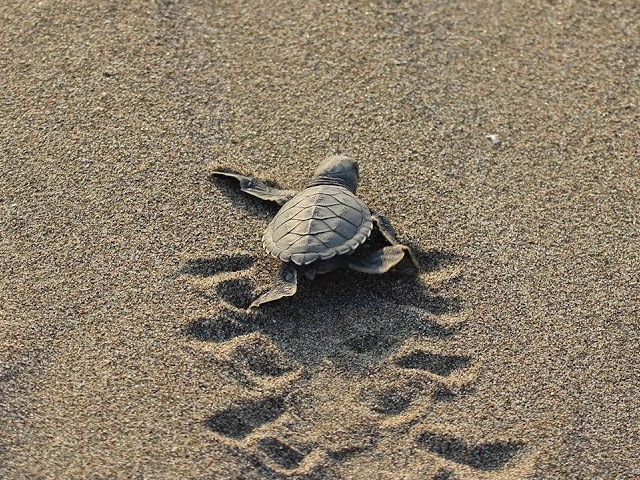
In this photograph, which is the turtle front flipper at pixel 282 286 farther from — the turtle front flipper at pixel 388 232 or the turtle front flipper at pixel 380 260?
the turtle front flipper at pixel 388 232

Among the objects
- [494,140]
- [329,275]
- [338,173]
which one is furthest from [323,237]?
[494,140]

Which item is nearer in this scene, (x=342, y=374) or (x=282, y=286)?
(x=342, y=374)

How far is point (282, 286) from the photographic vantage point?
9.25 ft

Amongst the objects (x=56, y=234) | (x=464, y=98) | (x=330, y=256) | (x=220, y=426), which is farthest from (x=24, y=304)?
(x=464, y=98)

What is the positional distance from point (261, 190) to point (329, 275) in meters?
0.42

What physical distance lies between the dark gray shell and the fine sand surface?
13 cm

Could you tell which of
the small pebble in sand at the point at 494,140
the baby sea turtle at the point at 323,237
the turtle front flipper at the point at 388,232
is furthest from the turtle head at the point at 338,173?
the small pebble in sand at the point at 494,140

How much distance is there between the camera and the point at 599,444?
253 cm

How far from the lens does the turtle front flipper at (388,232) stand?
290cm

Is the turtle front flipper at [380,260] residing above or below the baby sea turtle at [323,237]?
below

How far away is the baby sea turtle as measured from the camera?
2816 mm

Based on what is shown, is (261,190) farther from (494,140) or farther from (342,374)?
(494,140)

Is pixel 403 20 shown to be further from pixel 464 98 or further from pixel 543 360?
pixel 543 360

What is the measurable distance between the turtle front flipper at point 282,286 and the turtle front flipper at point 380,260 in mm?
187
